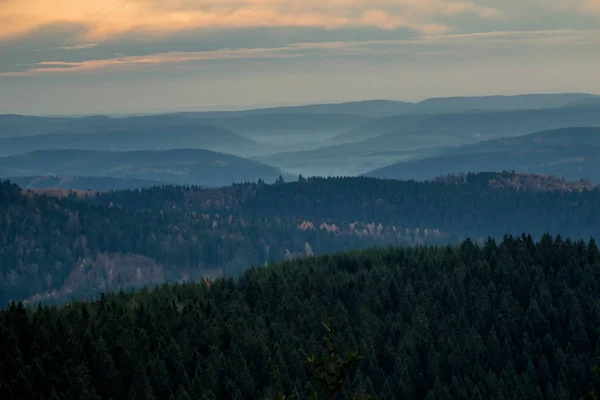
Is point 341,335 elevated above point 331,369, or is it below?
below

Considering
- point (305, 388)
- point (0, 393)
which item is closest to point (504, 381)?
point (305, 388)

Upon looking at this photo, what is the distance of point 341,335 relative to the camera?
158875 millimetres

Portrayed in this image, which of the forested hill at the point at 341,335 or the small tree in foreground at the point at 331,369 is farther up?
the small tree in foreground at the point at 331,369

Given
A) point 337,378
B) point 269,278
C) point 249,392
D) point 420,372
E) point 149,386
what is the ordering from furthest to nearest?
point 269,278
point 420,372
point 249,392
point 149,386
point 337,378

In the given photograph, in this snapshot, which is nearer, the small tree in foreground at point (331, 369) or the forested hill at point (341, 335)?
the small tree in foreground at point (331, 369)

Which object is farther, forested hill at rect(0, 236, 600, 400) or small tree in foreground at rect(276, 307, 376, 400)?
forested hill at rect(0, 236, 600, 400)

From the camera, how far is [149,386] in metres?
126

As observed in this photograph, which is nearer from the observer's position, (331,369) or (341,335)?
(331,369)

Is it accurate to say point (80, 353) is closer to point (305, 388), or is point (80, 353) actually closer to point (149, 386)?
point (149, 386)

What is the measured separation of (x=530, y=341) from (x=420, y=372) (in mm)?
17588

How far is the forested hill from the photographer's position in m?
132

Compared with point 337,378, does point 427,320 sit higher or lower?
lower

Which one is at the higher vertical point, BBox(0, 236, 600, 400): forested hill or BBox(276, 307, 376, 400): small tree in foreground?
BBox(276, 307, 376, 400): small tree in foreground

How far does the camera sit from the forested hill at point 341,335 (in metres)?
132
